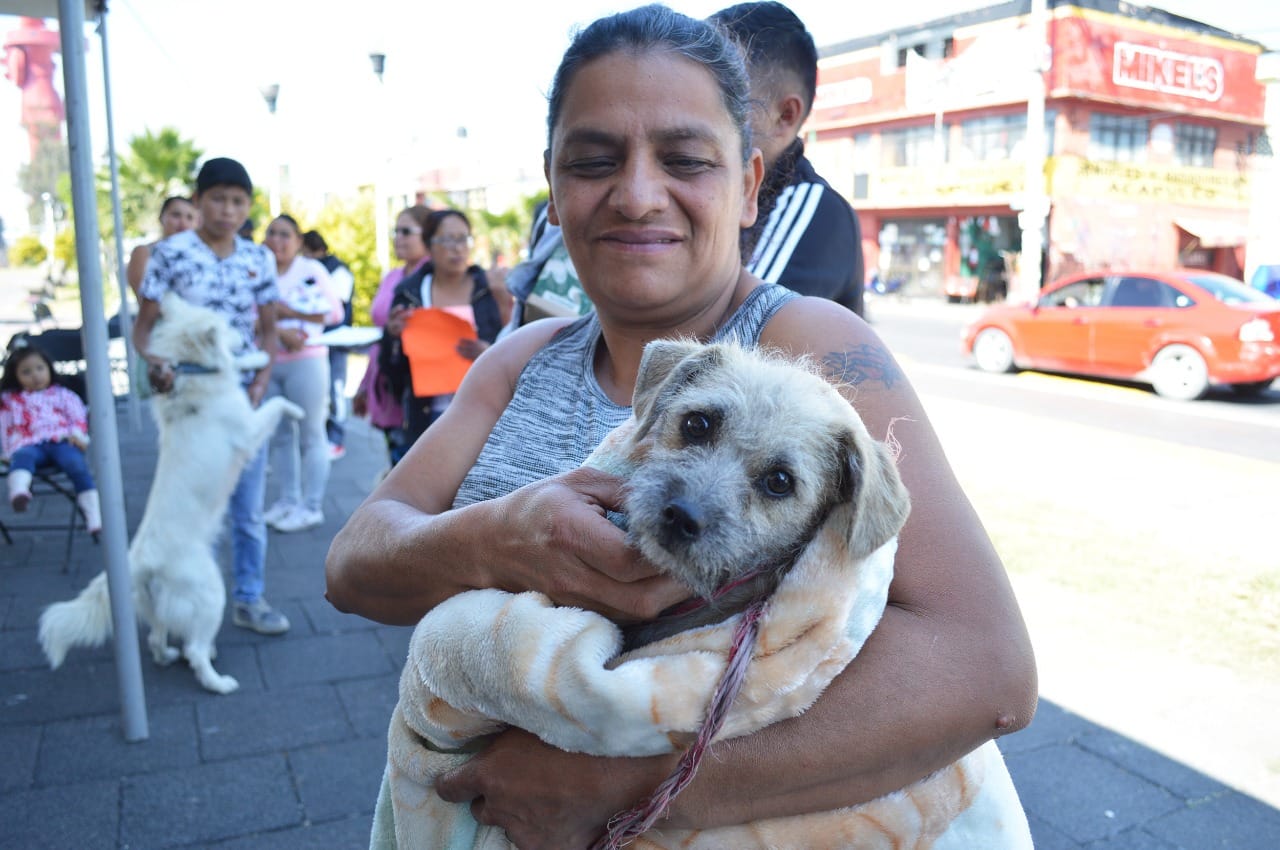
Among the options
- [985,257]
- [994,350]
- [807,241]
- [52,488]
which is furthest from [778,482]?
[985,257]

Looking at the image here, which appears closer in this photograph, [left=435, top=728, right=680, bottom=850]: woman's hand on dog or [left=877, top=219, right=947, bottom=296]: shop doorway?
[left=435, top=728, right=680, bottom=850]: woman's hand on dog

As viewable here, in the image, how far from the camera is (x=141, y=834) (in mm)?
3350

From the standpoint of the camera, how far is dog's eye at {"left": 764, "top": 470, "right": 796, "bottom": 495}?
1383 mm

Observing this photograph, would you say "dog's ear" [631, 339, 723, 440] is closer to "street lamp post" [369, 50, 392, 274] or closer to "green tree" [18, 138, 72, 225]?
"green tree" [18, 138, 72, 225]

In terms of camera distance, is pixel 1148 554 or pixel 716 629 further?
pixel 1148 554

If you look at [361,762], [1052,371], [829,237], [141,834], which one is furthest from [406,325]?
[1052,371]

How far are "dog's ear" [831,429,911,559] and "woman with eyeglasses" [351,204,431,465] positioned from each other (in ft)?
15.2

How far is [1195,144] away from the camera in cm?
3703

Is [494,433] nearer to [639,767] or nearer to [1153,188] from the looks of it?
[639,767]

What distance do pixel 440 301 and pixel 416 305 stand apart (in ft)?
0.76

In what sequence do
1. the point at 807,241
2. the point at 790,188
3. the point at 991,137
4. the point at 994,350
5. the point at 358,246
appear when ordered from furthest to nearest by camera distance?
the point at 991,137, the point at 358,246, the point at 994,350, the point at 790,188, the point at 807,241

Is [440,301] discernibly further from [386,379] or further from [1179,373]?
[1179,373]

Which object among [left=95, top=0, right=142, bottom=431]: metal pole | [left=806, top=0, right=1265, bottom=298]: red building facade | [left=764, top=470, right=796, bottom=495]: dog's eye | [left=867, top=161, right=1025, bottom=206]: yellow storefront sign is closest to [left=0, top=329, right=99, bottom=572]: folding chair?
[left=95, top=0, right=142, bottom=431]: metal pole

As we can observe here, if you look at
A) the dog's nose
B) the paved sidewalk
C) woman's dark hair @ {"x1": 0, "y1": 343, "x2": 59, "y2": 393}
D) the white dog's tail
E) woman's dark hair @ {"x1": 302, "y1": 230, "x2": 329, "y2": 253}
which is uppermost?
woman's dark hair @ {"x1": 302, "y1": 230, "x2": 329, "y2": 253}
